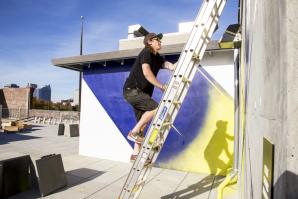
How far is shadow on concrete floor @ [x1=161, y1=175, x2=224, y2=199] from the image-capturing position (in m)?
5.42

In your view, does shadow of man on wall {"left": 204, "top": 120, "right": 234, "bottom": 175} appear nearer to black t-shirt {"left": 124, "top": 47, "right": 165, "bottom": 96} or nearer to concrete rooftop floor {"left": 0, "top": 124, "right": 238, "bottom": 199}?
concrete rooftop floor {"left": 0, "top": 124, "right": 238, "bottom": 199}

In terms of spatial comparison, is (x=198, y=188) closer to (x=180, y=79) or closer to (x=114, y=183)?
(x=114, y=183)

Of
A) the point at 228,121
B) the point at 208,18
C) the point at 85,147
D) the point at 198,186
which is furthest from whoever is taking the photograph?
the point at 85,147

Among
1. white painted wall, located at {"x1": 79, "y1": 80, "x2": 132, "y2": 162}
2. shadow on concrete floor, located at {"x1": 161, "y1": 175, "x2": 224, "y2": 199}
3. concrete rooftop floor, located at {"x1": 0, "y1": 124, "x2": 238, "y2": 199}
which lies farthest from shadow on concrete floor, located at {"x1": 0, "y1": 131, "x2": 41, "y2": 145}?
shadow on concrete floor, located at {"x1": 161, "y1": 175, "x2": 224, "y2": 199}

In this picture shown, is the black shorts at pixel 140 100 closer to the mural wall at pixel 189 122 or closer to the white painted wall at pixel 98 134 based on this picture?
the mural wall at pixel 189 122

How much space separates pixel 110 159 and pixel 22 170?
3.69 m

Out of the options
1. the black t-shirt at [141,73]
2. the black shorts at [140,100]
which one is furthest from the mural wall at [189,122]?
the black shorts at [140,100]

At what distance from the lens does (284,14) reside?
983 mm

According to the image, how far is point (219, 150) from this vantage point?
7.14 meters

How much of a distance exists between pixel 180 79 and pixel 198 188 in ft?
11.0

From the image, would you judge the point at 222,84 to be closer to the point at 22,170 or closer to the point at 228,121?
the point at 228,121

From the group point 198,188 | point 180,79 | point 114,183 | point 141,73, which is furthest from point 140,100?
point 198,188

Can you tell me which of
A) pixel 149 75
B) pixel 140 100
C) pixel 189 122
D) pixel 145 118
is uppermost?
pixel 149 75

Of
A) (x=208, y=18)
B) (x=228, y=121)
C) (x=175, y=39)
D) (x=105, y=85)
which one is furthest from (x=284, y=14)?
(x=175, y=39)
